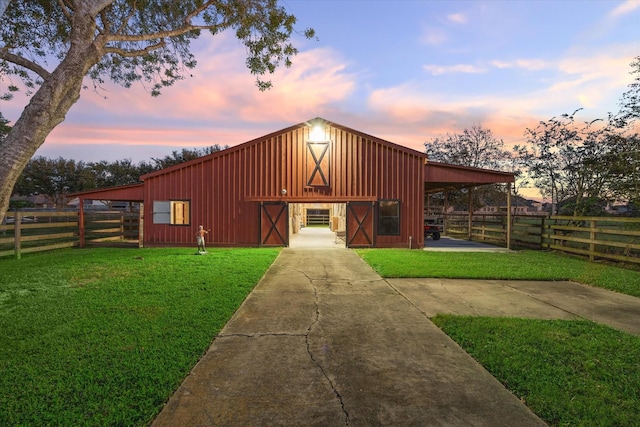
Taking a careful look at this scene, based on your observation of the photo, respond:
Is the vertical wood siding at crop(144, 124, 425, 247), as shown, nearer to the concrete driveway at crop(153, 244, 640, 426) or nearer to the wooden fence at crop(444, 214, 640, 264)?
the wooden fence at crop(444, 214, 640, 264)

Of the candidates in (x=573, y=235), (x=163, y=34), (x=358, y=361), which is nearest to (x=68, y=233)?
(x=163, y=34)

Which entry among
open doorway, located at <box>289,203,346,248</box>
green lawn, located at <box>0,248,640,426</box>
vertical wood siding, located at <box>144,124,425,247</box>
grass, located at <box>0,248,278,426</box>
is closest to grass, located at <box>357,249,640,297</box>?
green lawn, located at <box>0,248,640,426</box>

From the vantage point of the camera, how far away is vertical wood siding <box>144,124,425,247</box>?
1441 cm

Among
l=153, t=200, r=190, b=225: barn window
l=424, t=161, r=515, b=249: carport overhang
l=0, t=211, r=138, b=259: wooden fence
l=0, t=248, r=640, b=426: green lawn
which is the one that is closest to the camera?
l=0, t=248, r=640, b=426: green lawn

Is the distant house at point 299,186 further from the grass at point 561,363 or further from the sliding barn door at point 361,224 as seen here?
the grass at point 561,363

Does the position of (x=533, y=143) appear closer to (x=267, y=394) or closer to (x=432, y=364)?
(x=432, y=364)

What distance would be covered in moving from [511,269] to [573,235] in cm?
614

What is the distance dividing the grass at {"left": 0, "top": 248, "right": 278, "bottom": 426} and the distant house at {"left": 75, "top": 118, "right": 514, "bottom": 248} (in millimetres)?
6377

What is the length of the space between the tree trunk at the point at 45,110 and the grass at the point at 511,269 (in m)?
7.16

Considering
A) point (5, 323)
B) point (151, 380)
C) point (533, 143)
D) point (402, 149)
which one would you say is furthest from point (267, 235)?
point (533, 143)

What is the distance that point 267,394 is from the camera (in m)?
2.75

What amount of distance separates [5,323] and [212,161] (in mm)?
11017

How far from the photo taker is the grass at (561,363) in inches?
102

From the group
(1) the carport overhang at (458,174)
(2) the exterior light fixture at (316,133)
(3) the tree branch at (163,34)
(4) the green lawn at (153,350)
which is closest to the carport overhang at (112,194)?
(3) the tree branch at (163,34)
